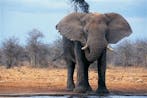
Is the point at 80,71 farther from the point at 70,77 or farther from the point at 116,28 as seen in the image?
the point at 70,77

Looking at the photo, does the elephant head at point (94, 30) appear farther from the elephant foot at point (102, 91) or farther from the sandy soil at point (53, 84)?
the sandy soil at point (53, 84)

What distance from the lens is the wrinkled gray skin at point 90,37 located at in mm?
18750

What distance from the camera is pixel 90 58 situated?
19.0 m

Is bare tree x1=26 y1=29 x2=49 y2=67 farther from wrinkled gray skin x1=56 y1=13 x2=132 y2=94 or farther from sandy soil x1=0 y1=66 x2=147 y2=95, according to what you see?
wrinkled gray skin x1=56 y1=13 x2=132 y2=94

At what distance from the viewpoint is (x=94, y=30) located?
18984mm

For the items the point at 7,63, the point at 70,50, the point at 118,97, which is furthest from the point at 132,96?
the point at 7,63

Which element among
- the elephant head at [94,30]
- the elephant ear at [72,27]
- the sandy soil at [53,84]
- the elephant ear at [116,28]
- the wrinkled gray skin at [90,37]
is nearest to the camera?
the elephant head at [94,30]

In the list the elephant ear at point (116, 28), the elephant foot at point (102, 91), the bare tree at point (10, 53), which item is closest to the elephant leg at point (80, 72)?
the elephant foot at point (102, 91)

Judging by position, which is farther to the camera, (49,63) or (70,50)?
(49,63)

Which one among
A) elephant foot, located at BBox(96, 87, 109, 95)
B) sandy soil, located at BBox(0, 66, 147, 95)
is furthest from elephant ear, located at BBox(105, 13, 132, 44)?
sandy soil, located at BBox(0, 66, 147, 95)

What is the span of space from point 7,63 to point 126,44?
77.1 ft

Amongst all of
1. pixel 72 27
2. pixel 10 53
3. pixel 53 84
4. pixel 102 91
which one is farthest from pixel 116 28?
pixel 10 53

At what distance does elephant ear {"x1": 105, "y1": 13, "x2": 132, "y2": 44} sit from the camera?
20.3 m

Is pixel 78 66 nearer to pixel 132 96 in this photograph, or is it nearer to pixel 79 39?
pixel 79 39
